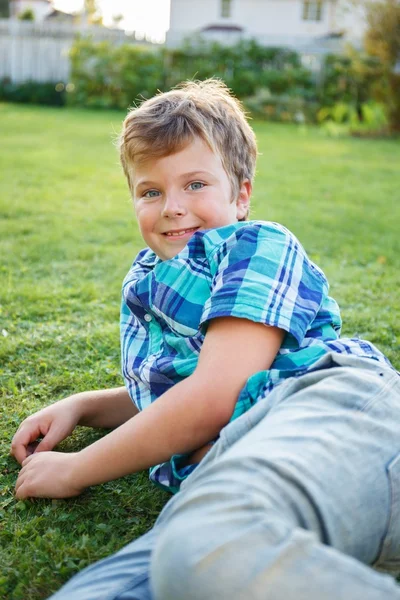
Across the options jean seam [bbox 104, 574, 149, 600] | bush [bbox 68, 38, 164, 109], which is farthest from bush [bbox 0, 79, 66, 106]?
jean seam [bbox 104, 574, 149, 600]

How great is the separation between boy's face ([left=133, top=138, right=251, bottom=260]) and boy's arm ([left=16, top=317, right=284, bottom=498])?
383 millimetres

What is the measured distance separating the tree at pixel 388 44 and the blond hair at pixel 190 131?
11134 mm

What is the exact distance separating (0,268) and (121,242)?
947mm

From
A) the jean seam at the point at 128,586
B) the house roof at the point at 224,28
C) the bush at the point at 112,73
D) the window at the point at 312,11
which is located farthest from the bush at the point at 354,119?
the window at the point at 312,11

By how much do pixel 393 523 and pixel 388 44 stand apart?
1255 cm

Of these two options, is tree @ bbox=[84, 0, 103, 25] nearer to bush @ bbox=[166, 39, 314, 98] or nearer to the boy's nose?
bush @ bbox=[166, 39, 314, 98]

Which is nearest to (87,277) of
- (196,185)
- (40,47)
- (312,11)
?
(196,185)

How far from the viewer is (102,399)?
2.27 meters

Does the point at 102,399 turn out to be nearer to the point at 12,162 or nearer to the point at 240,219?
the point at 240,219

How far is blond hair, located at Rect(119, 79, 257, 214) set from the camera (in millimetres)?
1965

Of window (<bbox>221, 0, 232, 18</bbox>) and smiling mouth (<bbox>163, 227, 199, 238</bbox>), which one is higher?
window (<bbox>221, 0, 232, 18</bbox>)

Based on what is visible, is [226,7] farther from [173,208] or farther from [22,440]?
[22,440]

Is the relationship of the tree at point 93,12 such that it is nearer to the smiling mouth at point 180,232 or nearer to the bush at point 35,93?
the bush at point 35,93

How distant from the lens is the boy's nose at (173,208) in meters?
1.94
